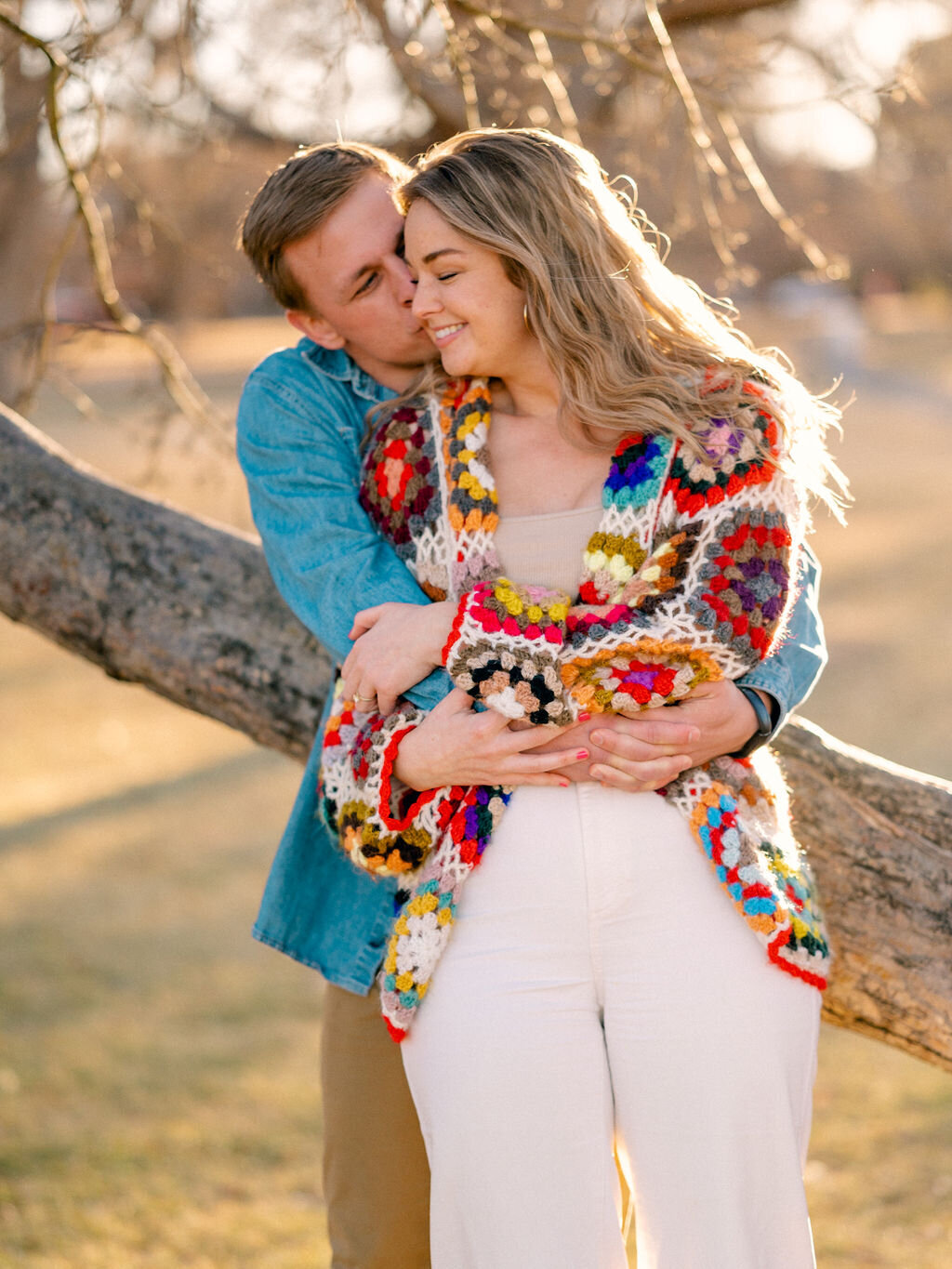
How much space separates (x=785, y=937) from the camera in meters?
1.86

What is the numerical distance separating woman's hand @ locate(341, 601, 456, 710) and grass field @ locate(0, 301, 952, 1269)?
2.13 metres

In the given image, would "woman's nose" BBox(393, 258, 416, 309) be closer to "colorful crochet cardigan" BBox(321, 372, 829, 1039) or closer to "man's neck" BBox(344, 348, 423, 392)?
"man's neck" BBox(344, 348, 423, 392)

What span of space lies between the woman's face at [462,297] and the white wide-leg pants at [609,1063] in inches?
28.4

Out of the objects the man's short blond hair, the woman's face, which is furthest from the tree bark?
the woman's face

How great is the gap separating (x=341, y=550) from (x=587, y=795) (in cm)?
57

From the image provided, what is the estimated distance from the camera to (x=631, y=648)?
186cm

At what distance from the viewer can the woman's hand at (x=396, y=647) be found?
193cm

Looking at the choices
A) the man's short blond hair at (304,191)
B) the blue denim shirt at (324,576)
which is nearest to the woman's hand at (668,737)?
the blue denim shirt at (324,576)

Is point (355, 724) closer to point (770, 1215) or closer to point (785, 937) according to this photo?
point (785, 937)

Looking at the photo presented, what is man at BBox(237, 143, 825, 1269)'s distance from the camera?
2.09 m

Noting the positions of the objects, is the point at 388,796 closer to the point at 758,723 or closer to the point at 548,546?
the point at 548,546

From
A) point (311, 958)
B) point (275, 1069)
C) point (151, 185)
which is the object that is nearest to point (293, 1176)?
point (275, 1069)

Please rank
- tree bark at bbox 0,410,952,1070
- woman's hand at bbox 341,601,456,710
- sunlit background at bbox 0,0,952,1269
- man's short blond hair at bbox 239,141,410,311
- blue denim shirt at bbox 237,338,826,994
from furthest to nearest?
sunlit background at bbox 0,0,952,1269, tree bark at bbox 0,410,952,1070, man's short blond hair at bbox 239,141,410,311, blue denim shirt at bbox 237,338,826,994, woman's hand at bbox 341,601,456,710

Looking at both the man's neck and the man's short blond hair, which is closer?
the man's short blond hair
